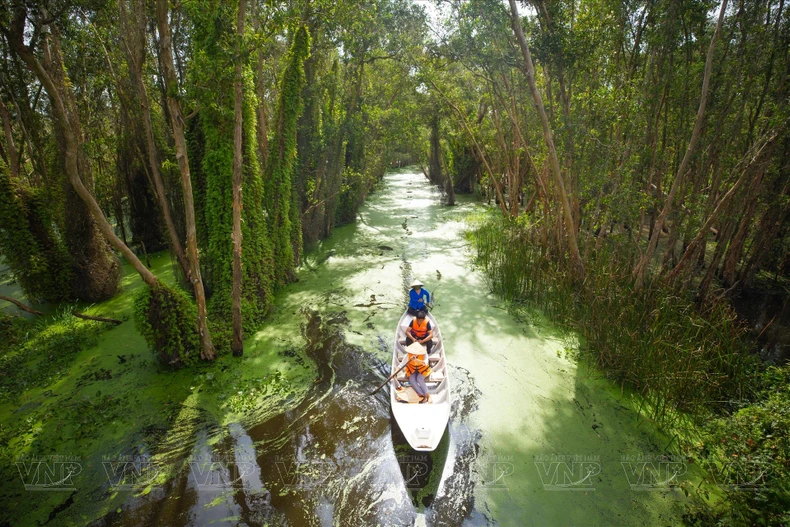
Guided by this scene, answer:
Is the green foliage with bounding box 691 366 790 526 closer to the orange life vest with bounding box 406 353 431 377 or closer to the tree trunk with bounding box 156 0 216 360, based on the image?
the orange life vest with bounding box 406 353 431 377

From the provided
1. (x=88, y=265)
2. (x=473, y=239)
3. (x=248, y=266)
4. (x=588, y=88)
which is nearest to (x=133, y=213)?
(x=88, y=265)

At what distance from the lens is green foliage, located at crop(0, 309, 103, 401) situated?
19.0 ft

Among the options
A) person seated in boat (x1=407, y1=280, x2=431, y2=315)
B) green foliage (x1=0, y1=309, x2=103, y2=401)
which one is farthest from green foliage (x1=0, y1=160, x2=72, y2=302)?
person seated in boat (x1=407, y1=280, x2=431, y2=315)

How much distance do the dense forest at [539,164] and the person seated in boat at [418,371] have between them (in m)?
3.01

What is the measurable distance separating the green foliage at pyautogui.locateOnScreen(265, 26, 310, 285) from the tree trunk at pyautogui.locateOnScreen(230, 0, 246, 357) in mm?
2343

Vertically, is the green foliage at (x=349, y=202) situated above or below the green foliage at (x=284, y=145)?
below

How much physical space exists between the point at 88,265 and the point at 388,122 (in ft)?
39.1

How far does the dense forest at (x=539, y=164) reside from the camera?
16.5ft

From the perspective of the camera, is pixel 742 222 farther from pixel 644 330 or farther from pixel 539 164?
pixel 539 164

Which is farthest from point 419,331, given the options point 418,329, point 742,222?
point 742,222

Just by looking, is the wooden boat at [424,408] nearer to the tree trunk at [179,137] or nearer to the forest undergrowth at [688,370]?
the forest undergrowth at [688,370]

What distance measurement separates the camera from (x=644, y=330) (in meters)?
6.37

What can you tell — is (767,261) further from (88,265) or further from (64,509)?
(88,265)

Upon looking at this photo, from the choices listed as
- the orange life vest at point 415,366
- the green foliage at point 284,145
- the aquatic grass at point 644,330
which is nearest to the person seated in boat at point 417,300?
the orange life vest at point 415,366
